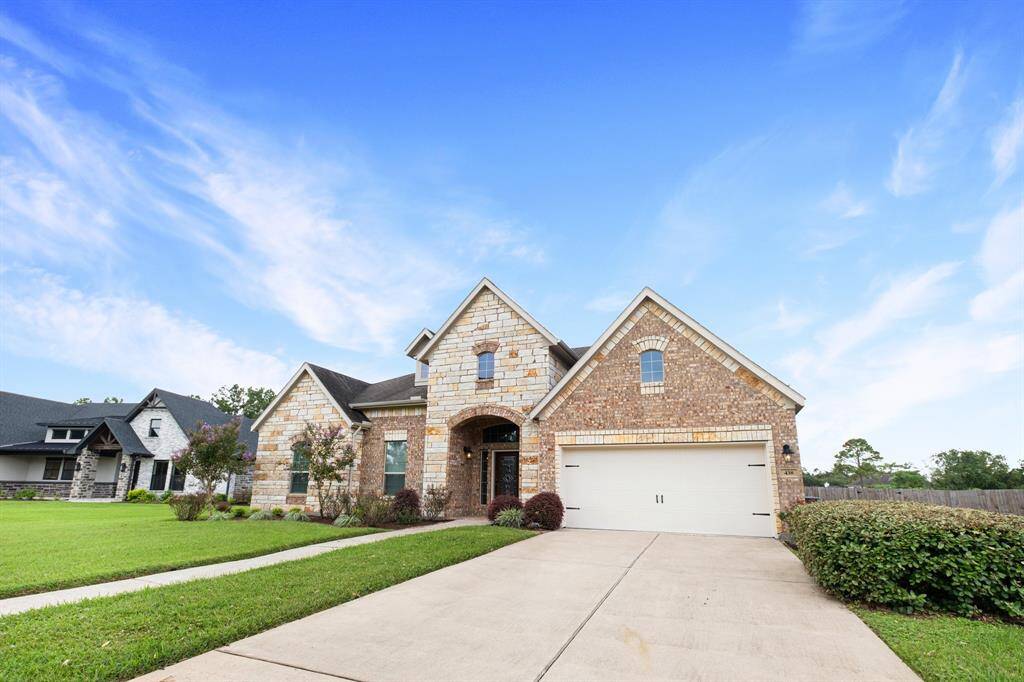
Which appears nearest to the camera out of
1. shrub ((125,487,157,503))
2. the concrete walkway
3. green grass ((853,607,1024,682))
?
green grass ((853,607,1024,682))

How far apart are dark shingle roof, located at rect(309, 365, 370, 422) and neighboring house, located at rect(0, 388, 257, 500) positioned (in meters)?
10.9

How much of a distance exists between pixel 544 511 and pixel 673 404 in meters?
4.63

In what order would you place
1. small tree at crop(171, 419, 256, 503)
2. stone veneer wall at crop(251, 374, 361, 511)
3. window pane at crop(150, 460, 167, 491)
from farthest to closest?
window pane at crop(150, 460, 167, 491) → stone veneer wall at crop(251, 374, 361, 511) → small tree at crop(171, 419, 256, 503)

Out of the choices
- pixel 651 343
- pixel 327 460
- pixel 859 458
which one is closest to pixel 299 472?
pixel 327 460

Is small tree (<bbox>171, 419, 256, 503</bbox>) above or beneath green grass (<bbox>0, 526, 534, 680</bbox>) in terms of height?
above

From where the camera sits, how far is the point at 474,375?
56.7ft

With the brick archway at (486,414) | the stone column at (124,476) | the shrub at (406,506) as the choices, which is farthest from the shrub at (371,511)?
the stone column at (124,476)

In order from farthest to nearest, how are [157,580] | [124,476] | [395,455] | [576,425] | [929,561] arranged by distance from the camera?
[124,476], [395,455], [576,425], [157,580], [929,561]

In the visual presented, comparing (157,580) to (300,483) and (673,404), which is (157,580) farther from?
(300,483)

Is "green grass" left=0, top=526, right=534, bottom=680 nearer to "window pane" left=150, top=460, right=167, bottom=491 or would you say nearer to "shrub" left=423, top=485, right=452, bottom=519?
"shrub" left=423, top=485, right=452, bottom=519

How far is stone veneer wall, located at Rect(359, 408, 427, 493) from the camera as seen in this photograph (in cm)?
1809

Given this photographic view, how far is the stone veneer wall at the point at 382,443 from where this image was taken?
712 inches

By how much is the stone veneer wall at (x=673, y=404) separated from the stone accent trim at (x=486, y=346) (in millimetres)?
3250

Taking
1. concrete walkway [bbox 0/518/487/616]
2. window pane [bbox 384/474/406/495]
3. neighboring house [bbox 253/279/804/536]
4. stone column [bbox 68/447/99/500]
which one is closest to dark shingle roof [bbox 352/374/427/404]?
neighboring house [bbox 253/279/804/536]
